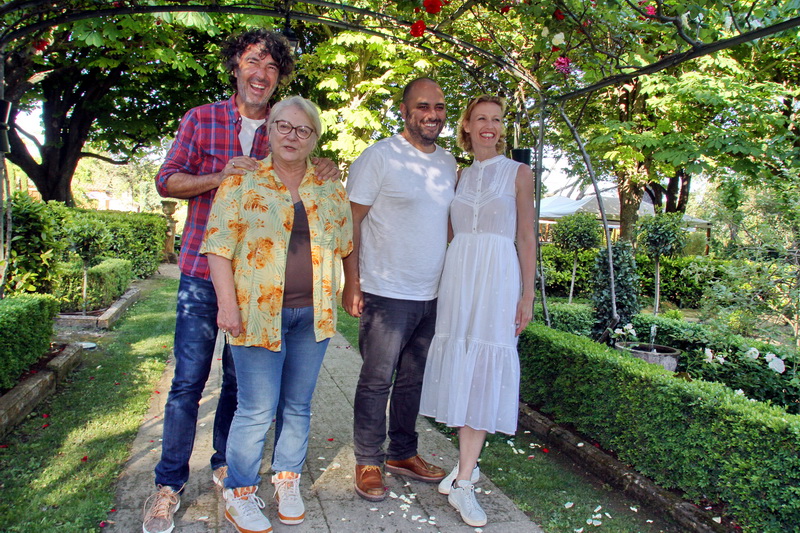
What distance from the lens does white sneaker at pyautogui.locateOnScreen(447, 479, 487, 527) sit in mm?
2722

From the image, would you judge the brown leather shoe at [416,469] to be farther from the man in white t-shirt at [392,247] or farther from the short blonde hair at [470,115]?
the short blonde hair at [470,115]

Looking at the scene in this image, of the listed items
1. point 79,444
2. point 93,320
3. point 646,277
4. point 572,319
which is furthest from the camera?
point 646,277

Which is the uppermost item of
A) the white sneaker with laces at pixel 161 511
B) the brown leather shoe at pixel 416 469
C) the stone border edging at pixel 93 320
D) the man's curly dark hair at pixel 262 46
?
the man's curly dark hair at pixel 262 46

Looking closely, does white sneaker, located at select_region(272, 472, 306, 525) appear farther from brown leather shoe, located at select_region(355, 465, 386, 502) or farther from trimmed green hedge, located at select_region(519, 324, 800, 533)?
trimmed green hedge, located at select_region(519, 324, 800, 533)

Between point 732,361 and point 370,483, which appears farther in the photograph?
point 732,361

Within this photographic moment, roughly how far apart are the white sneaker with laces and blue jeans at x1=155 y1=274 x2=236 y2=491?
0.14 feet

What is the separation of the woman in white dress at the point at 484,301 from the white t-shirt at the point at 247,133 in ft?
3.49

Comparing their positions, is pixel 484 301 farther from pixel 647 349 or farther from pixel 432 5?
pixel 647 349

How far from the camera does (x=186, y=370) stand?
2502 millimetres

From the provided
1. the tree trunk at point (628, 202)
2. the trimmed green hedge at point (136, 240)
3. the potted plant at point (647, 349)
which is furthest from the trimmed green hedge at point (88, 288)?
the tree trunk at point (628, 202)

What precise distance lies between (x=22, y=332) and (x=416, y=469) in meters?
3.08

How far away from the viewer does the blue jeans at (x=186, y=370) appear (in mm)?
2492

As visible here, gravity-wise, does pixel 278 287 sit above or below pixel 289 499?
above

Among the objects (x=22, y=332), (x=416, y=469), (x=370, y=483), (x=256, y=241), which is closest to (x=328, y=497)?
(x=370, y=483)
